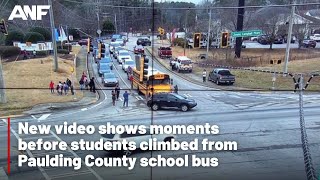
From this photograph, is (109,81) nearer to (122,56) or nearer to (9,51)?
(122,56)

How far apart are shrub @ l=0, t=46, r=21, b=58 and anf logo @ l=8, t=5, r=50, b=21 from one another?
3319 millimetres

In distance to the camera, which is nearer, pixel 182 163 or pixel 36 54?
pixel 182 163

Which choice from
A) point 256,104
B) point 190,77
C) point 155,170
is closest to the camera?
point 155,170

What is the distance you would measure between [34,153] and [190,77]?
22.4m

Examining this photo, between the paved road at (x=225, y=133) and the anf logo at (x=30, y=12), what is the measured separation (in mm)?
16938

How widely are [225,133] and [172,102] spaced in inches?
237

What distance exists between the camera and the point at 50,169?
11.2 m

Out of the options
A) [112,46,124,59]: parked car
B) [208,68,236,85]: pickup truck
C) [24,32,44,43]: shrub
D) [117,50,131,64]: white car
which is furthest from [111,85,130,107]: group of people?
[24,32,44,43]: shrub

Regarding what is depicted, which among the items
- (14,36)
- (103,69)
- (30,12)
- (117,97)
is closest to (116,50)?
(103,69)

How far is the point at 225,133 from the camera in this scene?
14859 millimetres

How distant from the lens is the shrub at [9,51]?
134 feet

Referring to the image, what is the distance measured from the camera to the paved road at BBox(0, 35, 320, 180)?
428 inches

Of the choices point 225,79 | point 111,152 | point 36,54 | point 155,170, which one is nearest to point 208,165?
point 155,170

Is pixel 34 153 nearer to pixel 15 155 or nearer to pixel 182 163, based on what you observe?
pixel 15 155
